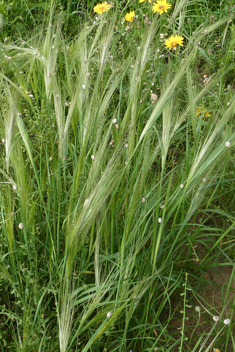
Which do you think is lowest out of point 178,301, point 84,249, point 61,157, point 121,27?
point 178,301

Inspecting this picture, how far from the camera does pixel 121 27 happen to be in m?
2.24

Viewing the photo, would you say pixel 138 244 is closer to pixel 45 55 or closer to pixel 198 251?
pixel 198 251

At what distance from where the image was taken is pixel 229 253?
1.45 meters

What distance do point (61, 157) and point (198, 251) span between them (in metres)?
0.64

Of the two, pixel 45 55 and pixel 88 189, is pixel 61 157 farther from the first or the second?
pixel 45 55

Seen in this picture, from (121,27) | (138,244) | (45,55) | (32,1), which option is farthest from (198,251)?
(32,1)

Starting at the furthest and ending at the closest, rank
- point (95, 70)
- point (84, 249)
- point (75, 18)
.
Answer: point (75, 18) < point (95, 70) < point (84, 249)

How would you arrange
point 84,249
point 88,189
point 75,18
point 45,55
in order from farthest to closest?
1. point 75,18
2. point 45,55
3. point 84,249
4. point 88,189

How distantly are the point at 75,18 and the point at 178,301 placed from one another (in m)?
2.05

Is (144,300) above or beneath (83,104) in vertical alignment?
beneath

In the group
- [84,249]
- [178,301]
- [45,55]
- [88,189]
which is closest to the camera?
[88,189]

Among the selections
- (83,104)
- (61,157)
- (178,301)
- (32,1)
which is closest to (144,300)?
(178,301)

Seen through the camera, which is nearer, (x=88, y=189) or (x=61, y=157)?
(x=88, y=189)

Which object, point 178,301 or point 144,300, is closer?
point 144,300
